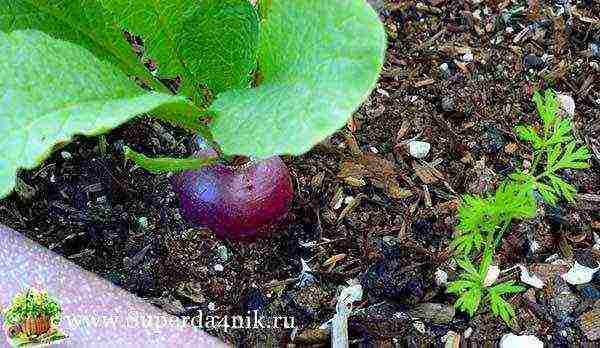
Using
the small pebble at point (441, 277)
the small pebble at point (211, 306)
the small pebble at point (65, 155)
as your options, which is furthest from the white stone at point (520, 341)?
the small pebble at point (65, 155)

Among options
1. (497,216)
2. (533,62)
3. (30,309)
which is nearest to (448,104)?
(533,62)

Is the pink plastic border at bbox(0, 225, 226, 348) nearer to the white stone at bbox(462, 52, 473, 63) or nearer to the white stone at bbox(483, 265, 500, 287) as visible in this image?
the white stone at bbox(483, 265, 500, 287)

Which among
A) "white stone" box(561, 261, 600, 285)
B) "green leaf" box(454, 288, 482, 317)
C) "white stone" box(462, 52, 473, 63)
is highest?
"white stone" box(462, 52, 473, 63)

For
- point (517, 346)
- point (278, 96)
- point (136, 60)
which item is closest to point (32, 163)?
point (278, 96)

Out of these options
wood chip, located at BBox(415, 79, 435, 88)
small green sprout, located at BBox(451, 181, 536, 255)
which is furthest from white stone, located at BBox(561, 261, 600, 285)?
wood chip, located at BBox(415, 79, 435, 88)

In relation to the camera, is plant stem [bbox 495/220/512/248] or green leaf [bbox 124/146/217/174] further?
plant stem [bbox 495/220/512/248]

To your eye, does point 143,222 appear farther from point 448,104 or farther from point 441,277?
point 448,104

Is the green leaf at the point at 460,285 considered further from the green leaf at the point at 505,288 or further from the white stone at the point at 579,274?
the white stone at the point at 579,274
